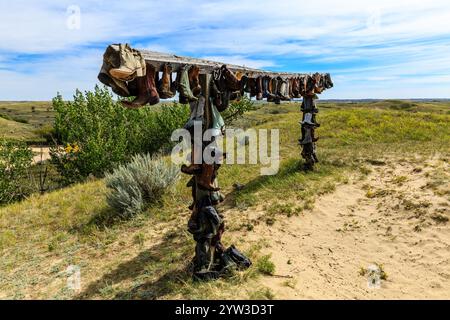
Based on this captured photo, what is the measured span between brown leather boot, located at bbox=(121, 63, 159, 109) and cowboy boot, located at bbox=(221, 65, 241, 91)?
4.59ft

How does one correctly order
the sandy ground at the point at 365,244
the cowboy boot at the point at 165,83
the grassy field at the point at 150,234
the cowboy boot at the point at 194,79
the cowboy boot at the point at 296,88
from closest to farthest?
the cowboy boot at the point at 165,83
the cowboy boot at the point at 194,79
the sandy ground at the point at 365,244
the grassy field at the point at 150,234
the cowboy boot at the point at 296,88

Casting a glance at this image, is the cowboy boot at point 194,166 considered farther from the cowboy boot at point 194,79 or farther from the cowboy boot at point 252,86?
the cowboy boot at point 252,86

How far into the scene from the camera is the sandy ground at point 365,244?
16.0 ft

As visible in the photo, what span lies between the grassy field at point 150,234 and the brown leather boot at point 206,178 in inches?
54.6

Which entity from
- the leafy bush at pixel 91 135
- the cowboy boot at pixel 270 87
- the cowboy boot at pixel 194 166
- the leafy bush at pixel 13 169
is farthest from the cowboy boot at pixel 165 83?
the leafy bush at pixel 13 169

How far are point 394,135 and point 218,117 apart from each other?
1369 cm

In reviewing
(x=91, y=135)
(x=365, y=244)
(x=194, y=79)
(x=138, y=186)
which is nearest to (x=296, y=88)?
(x=365, y=244)

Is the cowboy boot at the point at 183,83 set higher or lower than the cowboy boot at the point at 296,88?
lower

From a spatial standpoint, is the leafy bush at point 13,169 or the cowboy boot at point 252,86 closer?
the cowboy boot at point 252,86

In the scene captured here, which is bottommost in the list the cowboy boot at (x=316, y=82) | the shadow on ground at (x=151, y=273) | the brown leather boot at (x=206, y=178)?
the shadow on ground at (x=151, y=273)

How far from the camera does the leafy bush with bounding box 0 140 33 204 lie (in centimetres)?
1517

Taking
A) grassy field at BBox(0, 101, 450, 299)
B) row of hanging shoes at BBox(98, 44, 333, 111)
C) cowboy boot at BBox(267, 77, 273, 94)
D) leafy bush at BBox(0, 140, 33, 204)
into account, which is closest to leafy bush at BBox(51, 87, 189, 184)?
leafy bush at BBox(0, 140, 33, 204)
